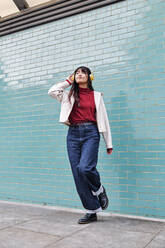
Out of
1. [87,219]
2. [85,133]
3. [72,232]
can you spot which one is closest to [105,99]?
[85,133]

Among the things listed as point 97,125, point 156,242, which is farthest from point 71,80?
point 156,242

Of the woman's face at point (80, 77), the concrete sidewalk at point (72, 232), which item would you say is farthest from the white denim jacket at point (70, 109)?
the concrete sidewalk at point (72, 232)

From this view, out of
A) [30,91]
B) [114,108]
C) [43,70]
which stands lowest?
[114,108]

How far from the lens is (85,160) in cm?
298

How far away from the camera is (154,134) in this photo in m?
3.39

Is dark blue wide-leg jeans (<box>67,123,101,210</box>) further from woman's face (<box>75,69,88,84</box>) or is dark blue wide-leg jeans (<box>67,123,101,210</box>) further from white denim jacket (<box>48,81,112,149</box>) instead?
woman's face (<box>75,69,88,84</box>)

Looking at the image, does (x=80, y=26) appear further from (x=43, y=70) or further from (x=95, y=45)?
(x=43, y=70)

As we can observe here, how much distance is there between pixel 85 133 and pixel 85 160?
31cm

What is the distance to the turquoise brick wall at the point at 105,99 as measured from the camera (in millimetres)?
3426

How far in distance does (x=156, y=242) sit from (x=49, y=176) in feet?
7.29

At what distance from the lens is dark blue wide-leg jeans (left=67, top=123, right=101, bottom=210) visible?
9.77 ft

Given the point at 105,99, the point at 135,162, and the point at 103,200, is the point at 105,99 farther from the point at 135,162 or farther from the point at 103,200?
the point at 103,200

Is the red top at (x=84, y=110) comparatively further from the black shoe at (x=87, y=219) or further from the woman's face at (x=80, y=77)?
the black shoe at (x=87, y=219)

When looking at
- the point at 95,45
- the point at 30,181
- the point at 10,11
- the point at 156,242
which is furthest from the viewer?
the point at 10,11
